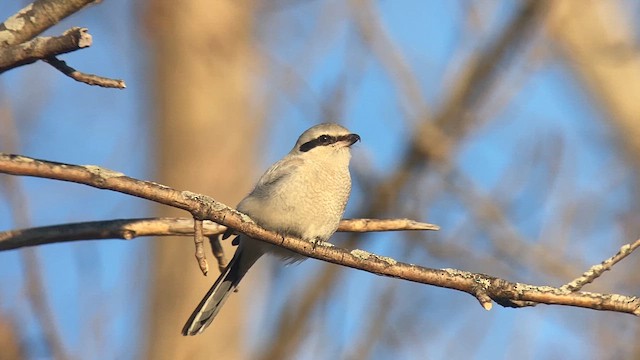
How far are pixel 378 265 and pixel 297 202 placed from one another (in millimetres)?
1334

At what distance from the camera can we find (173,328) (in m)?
5.02

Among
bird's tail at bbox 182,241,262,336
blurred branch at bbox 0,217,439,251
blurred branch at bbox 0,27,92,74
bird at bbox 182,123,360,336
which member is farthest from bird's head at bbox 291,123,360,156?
blurred branch at bbox 0,27,92,74

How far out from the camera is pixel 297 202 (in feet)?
11.4

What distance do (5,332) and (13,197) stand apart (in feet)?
1.37

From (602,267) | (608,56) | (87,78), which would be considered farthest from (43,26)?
(608,56)

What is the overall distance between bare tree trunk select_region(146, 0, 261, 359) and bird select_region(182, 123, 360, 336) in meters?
1.62

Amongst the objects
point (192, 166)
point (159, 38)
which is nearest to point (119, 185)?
point (192, 166)

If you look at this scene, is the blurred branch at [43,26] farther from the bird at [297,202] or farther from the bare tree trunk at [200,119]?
the bare tree trunk at [200,119]

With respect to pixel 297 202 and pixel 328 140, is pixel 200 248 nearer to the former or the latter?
pixel 297 202

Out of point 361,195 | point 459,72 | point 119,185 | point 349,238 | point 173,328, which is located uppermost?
point 459,72

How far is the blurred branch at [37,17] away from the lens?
1.93m

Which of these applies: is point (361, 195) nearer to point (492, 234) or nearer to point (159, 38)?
point (492, 234)

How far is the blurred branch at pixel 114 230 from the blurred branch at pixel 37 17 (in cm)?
52

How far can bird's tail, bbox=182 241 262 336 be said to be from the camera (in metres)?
3.27
